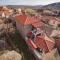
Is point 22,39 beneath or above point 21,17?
beneath

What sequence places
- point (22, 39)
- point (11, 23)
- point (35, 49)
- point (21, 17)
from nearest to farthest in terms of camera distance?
point (35, 49) → point (22, 39) → point (21, 17) → point (11, 23)

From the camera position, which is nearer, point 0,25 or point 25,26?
point 25,26

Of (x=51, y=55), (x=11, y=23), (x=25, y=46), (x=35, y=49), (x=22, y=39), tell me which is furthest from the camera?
(x=11, y=23)

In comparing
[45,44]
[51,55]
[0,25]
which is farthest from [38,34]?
[0,25]

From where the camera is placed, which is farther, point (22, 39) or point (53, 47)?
point (22, 39)

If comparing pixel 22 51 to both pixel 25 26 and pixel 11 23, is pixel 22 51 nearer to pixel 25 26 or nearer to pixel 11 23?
pixel 25 26

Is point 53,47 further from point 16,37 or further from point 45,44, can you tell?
point 16,37

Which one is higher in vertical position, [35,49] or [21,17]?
[21,17]

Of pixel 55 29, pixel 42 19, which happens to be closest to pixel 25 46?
pixel 55 29

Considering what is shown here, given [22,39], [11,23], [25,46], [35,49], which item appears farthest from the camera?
[11,23]
